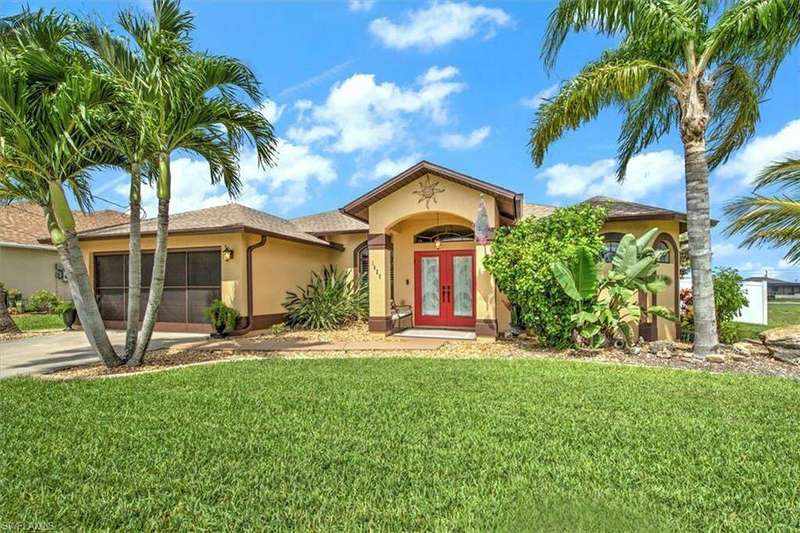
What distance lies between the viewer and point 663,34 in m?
8.75

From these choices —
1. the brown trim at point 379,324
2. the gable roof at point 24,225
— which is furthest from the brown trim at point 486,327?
the gable roof at point 24,225

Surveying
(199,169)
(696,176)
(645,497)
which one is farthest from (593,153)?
(645,497)

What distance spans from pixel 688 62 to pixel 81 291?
1322cm

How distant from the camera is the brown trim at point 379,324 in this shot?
41.4ft

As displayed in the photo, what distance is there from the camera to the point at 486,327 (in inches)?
450

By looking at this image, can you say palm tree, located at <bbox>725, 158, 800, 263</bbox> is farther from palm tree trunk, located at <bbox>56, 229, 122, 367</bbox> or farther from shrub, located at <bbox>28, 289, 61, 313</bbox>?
shrub, located at <bbox>28, 289, 61, 313</bbox>

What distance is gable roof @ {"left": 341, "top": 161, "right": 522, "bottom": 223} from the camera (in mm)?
11094

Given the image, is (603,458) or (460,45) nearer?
(603,458)

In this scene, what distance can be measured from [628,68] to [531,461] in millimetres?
8545

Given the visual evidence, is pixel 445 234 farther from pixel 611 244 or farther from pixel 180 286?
pixel 180 286

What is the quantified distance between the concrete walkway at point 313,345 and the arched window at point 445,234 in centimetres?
394

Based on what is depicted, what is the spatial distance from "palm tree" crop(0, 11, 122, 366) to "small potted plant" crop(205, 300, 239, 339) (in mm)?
4252

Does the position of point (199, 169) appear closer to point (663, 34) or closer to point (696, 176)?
point (663, 34)

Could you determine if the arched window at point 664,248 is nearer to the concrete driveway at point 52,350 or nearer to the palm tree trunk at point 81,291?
the concrete driveway at point 52,350
